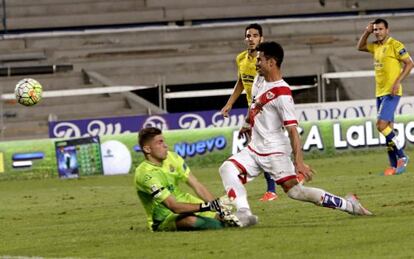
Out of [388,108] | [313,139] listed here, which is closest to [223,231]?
[388,108]

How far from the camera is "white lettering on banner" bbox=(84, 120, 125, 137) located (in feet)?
90.3

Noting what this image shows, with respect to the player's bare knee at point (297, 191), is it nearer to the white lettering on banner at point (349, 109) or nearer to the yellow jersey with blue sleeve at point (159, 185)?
the yellow jersey with blue sleeve at point (159, 185)

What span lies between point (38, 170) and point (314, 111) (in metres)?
6.55

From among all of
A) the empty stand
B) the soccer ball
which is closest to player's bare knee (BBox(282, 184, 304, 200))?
the soccer ball

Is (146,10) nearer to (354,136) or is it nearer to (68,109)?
(68,109)

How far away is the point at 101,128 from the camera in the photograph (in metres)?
27.6

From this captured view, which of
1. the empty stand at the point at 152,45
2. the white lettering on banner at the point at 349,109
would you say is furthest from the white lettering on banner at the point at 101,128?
the white lettering on banner at the point at 349,109

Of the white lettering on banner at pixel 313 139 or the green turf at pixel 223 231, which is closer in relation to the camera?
the green turf at pixel 223 231

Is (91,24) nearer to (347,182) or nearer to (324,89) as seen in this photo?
(324,89)

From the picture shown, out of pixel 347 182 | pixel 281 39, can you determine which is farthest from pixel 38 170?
pixel 281 39

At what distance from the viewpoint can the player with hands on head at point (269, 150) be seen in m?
12.0

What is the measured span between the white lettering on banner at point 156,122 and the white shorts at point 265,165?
15.2m

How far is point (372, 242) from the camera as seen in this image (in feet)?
34.3

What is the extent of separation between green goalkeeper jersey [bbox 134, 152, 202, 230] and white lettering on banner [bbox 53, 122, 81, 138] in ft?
50.0
